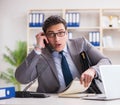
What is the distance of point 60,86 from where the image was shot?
2166 millimetres

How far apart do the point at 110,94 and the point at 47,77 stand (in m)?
0.74

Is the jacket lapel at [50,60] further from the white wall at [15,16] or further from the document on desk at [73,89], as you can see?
the white wall at [15,16]

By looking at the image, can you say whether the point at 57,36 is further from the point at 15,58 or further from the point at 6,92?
the point at 15,58

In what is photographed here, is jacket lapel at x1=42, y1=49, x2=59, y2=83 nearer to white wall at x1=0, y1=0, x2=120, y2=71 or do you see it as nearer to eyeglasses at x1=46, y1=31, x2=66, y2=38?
eyeglasses at x1=46, y1=31, x2=66, y2=38

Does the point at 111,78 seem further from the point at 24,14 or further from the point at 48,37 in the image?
the point at 24,14

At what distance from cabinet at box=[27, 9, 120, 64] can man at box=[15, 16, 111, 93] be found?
351cm

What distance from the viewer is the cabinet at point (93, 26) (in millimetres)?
5801

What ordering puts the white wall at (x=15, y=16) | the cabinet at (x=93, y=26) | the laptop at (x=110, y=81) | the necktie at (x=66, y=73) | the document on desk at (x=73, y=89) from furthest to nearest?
1. the white wall at (x=15, y=16)
2. the cabinet at (x=93, y=26)
3. the necktie at (x=66, y=73)
4. the document on desk at (x=73, y=89)
5. the laptop at (x=110, y=81)

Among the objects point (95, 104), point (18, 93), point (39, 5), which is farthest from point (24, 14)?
point (95, 104)

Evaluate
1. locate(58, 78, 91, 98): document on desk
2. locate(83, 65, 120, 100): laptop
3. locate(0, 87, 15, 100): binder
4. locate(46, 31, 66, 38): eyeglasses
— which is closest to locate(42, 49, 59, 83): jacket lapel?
locate(46, 31, 66, 38): eyeglasses

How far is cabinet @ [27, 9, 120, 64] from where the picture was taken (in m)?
5.80

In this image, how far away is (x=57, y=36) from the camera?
7.09 feet

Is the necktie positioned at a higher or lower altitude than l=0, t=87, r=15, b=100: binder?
lower

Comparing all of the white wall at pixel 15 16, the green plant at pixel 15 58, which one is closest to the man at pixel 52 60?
the green plant at pixel 15 58
